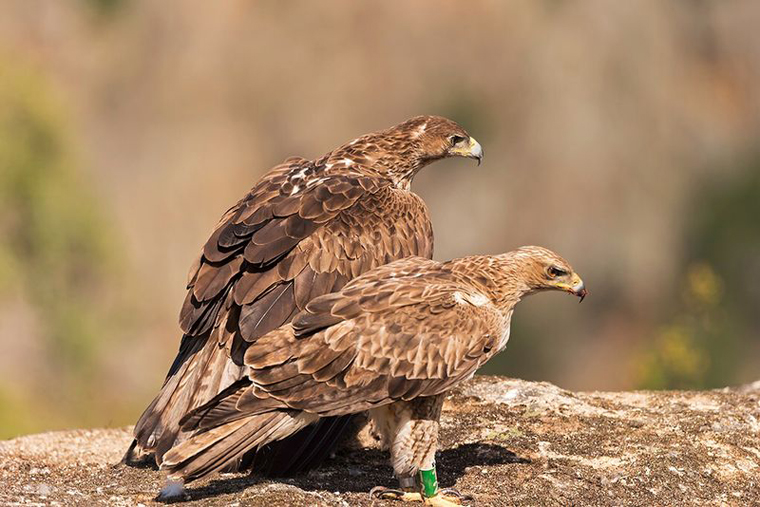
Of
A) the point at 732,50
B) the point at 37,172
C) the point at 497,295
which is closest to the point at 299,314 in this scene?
the point at 497,295

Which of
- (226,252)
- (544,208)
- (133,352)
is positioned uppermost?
(226,252)

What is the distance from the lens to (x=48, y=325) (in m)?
25.9

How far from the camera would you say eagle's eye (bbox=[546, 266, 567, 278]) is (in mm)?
7343

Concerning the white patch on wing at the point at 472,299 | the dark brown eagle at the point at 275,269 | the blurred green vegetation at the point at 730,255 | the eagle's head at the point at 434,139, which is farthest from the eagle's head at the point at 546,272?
the blurred green vegetation at the point at 730,255

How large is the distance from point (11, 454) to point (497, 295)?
11.6 feet

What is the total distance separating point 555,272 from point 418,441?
1.26 meters

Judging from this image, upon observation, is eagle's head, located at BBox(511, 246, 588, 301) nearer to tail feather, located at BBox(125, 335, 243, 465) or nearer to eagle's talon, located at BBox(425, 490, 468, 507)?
eagle's talon, located at BBox(425, 490, 468, 507)

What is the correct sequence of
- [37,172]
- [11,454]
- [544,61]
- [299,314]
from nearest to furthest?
[299,314] → [11,454] → [37,172] → [544,61]

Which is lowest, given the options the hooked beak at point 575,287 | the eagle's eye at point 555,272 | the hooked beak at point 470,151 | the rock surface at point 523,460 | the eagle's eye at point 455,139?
the rock surface at point 523,460

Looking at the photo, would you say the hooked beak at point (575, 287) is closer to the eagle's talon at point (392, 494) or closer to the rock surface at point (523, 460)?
the rock surface at point (523, 460)

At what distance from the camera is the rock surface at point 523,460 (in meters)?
7.30

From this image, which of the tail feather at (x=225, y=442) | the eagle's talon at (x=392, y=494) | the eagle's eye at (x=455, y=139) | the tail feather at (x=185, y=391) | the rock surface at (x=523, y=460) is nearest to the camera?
the tail feather at (x=225, y=442)

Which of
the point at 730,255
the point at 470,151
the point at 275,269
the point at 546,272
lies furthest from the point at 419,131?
the point at 730,255

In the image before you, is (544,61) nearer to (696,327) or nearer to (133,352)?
(133,352)
